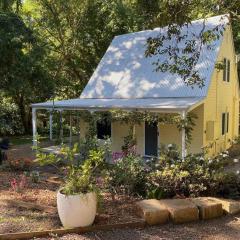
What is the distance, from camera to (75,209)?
5.05 m

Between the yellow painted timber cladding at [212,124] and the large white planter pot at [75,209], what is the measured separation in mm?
8568

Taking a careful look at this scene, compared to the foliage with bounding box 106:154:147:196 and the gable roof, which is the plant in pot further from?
the gable roof

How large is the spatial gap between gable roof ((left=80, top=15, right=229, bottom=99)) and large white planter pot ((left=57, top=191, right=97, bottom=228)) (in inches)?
416

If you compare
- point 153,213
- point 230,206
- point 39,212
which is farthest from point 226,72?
point 39,212

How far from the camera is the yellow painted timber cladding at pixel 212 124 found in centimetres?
1526

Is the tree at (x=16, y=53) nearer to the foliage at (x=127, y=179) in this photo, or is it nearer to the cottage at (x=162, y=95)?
the cottage at (x=162, y=95)

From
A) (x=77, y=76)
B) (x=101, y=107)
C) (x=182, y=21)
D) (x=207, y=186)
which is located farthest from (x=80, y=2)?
(x=207, y=186)

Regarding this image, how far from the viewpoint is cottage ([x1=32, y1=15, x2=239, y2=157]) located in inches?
595

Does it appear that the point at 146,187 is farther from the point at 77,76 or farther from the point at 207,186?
the point at 77,76

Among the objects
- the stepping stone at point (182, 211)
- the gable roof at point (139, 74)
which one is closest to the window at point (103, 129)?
the gable roof at point (139, 74)

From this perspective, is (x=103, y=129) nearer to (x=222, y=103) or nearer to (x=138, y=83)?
(x=138, y=83)

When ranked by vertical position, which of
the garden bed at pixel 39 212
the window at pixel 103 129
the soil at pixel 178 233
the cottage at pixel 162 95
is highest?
the cottage at pixel 162 95

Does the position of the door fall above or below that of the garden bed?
above

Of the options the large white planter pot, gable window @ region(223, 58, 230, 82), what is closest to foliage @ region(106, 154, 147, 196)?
the large white planter pot
